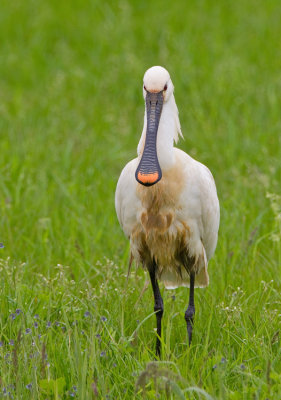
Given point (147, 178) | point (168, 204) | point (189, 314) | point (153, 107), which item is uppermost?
point (153, 107)

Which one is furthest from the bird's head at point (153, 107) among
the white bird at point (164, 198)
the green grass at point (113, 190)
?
the green grass at point (113, 190)

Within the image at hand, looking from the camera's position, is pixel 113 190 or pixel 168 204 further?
pixel 113 190

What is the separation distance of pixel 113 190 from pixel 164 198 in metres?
2.63

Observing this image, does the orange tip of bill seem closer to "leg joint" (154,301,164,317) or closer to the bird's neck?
the bird's neck

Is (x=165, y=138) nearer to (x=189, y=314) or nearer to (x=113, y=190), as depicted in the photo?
(x=189, y=314)

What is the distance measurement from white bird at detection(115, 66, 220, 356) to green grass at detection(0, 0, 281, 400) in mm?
283

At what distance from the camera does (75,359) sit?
392 centimetres

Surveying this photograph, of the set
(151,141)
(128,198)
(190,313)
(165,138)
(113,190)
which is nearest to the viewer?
(151,141)

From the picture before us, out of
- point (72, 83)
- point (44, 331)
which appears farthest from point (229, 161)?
point (44, 331)

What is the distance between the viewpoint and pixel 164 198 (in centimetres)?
474

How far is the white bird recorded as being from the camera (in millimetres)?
4582

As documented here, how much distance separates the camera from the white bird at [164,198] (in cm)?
458

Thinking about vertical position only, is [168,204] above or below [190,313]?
above

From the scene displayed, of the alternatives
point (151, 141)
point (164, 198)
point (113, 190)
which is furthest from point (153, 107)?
point (113, 190)
